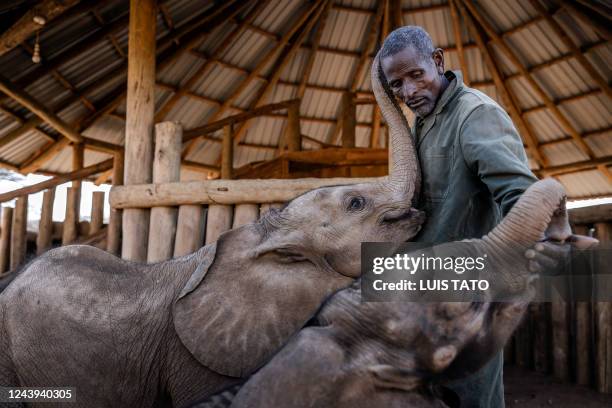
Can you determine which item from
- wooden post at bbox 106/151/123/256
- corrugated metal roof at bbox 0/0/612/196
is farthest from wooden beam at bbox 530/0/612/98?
wooden post at bbox 106/151/123/256

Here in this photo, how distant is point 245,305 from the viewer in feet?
8.09

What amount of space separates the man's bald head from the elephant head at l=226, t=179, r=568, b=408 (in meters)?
0.93

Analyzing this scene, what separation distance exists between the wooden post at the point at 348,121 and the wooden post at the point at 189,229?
198 inches

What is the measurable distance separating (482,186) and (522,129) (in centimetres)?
1178

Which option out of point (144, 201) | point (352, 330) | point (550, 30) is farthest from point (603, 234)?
point (550, 30)

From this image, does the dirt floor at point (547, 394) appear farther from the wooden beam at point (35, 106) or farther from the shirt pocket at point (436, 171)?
the wooden beam at point (35, 106)

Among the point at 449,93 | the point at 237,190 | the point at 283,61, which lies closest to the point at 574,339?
the point at 237,190

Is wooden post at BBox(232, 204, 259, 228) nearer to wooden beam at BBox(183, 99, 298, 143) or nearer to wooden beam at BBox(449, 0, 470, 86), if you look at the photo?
wooden beam at BBox(183, 99, 298, 143)

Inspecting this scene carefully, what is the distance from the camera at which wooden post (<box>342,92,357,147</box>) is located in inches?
376

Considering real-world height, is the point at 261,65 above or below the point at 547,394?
above

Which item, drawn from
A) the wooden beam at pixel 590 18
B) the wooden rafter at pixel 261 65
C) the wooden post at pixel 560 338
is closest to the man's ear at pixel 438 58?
the wooden post at pixel 560 338

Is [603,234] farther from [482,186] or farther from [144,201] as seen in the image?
[144,201]

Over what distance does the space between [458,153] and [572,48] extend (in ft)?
31.4

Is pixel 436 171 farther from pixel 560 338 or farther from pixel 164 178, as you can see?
pixel 560 338
